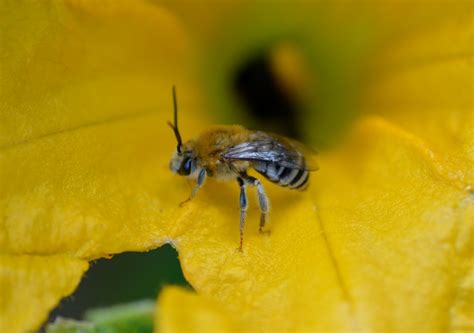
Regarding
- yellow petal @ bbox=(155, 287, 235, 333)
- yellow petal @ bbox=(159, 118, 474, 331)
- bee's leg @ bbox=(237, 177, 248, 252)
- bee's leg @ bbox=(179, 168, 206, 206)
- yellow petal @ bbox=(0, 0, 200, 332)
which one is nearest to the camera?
yellow petal @ bbox=(155, 287, 235, 333)

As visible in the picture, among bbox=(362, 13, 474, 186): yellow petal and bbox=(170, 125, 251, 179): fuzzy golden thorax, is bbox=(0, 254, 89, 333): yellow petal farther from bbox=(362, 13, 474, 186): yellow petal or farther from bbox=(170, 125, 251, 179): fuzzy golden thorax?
bbox=(362, 13, 474, 186): yellow petal

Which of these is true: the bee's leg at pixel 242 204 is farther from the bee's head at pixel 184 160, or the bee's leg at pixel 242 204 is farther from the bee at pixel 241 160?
the bee's head at pixel 184 160

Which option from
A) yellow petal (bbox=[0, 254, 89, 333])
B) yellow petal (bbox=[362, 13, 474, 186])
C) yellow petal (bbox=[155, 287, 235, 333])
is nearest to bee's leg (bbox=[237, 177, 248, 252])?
yellow petal (bbox=[155, 287, 235, 333])

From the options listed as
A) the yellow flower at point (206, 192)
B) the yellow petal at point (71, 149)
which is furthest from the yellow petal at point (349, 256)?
the yellow petal at point (71, 149)

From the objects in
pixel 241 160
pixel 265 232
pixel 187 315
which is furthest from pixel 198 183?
pixel 187 315

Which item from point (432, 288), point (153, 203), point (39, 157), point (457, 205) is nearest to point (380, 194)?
point (457, 205)

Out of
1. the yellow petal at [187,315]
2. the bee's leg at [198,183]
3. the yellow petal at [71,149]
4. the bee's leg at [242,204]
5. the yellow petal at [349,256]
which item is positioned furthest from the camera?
the bee's leg at [198,183]
